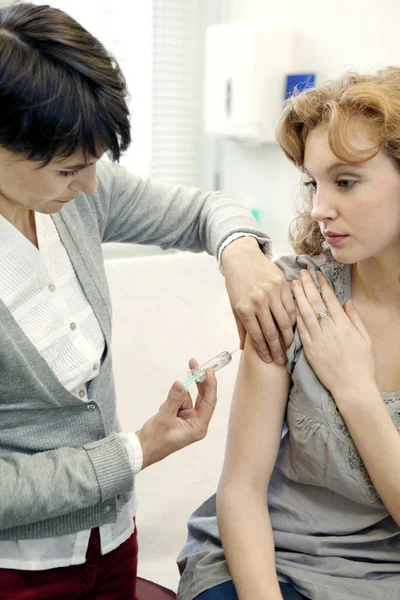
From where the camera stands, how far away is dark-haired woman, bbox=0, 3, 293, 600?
3.26ft

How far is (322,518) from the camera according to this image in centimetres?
126

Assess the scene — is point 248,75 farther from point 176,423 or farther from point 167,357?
point 176,423

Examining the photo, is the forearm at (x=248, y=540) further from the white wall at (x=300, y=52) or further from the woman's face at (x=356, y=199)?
the white wall at (x=300, y=52)

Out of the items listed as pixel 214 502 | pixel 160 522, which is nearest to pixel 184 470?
pixel 160 522

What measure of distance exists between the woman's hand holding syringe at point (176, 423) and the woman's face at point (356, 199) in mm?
318

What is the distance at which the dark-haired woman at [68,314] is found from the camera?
992 millimetres

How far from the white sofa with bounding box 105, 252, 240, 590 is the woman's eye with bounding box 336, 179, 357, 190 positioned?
0.92 meters

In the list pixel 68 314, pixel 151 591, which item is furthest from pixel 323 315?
pixel 151 591

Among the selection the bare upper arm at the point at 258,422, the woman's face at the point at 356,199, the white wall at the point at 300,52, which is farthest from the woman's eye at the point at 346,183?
the white wall at the point at 300,52

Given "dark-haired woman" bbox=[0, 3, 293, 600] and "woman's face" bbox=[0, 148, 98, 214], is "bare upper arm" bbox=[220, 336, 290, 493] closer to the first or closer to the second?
"dark-haired woman" bbox=[0, 3, 293, 600]

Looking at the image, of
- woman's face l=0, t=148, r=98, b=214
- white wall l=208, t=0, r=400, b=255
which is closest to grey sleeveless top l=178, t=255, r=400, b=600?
woman's face l=0, t=148, r=98, b=214

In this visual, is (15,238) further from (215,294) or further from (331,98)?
(215,294)

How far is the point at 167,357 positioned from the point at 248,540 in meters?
0.88

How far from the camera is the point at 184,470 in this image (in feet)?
6.31
